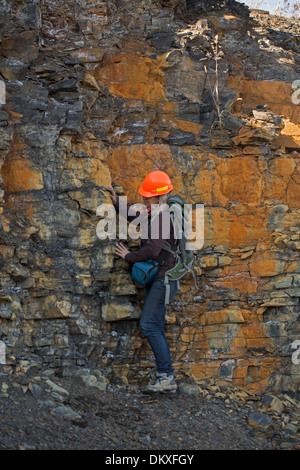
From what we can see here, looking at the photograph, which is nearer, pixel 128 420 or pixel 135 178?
pixel 128 420

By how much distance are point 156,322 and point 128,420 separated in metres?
1.13

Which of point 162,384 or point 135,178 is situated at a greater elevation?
point 135,178

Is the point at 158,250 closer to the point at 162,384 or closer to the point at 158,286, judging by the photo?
the point at 158,286

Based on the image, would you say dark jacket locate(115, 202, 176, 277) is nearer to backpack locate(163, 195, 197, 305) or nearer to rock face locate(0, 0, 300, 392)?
backpack locate(163, 195, 197, 305)

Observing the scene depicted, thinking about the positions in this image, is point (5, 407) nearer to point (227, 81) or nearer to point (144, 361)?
point (144, 361)

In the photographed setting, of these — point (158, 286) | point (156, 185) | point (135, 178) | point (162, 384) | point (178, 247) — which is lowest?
point (162, 384)

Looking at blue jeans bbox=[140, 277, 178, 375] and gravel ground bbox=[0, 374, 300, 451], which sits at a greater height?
blue jeans bbox=[140, 277, 178, 375]

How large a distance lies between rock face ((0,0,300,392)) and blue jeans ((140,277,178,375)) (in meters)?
0.42

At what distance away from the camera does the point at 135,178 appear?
6.70 m

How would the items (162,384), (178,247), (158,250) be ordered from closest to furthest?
1. (158,250)
2. (162,384)
3. (178,247)

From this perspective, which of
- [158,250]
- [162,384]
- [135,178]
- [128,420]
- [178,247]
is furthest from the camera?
[135,178]

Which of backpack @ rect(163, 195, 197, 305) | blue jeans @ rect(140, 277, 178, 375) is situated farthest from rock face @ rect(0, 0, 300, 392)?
backpack @ rect(163, 195, 197, 305)

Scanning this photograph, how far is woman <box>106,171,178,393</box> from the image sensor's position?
5.44 m

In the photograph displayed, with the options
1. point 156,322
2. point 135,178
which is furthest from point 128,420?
point 135,178
